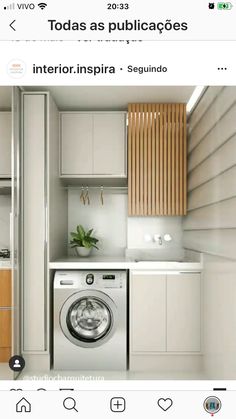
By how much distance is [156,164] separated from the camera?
1945mm

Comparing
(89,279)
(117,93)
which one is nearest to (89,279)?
(89,279)

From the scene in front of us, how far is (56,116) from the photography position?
188 cm

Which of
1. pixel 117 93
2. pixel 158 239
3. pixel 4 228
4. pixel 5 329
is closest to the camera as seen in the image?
pixel 117 93

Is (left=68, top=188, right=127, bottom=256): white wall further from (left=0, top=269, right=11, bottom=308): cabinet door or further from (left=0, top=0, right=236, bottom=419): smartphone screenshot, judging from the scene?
(left=0, top=269, right=11, bottom=308): cabinet door

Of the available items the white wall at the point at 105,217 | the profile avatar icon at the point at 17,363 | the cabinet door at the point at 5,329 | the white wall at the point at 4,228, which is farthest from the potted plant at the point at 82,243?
the profile avatar icon at the point at 17,363

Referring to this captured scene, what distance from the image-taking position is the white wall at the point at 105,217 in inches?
93.6
